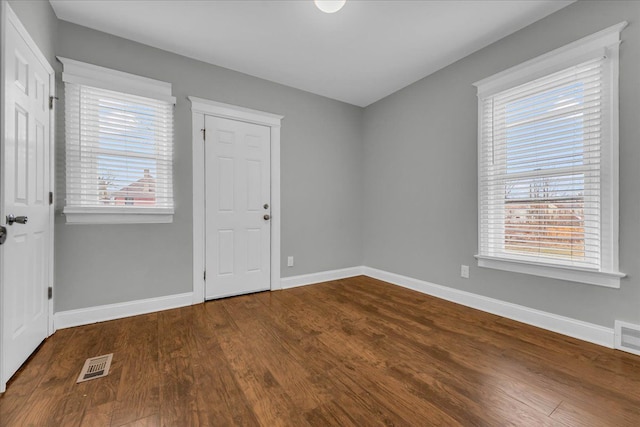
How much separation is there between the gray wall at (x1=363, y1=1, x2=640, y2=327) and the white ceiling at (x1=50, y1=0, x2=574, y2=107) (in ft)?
0.80

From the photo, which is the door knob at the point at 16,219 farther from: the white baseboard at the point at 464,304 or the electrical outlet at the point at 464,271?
the electrical outlet at the point at 464,271

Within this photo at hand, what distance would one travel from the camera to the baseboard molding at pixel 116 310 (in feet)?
7.98

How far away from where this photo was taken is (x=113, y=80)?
8.63ft

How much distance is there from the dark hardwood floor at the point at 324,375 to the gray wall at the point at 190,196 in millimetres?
420

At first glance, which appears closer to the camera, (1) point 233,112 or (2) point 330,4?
(2) point 330,4

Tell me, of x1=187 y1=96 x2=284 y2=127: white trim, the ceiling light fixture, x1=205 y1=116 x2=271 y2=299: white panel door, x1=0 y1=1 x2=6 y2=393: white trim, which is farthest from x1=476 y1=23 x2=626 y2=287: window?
x1=0 y1=1 x2=6 y2=393: white trim

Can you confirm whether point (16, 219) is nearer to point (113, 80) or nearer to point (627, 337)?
point (113, 80)

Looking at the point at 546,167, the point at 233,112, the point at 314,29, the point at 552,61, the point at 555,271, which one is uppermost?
the point at 314,29

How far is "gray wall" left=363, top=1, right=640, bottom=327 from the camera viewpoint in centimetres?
201

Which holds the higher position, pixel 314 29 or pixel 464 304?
pixel 314 29

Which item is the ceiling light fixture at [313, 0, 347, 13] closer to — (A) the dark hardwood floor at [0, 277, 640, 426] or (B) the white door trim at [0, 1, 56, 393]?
(B) the white door trim at [0, 1, 56, 393]

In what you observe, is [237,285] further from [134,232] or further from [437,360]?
[437,360]

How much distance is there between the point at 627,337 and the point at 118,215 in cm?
430

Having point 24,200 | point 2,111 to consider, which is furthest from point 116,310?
point 2,111
